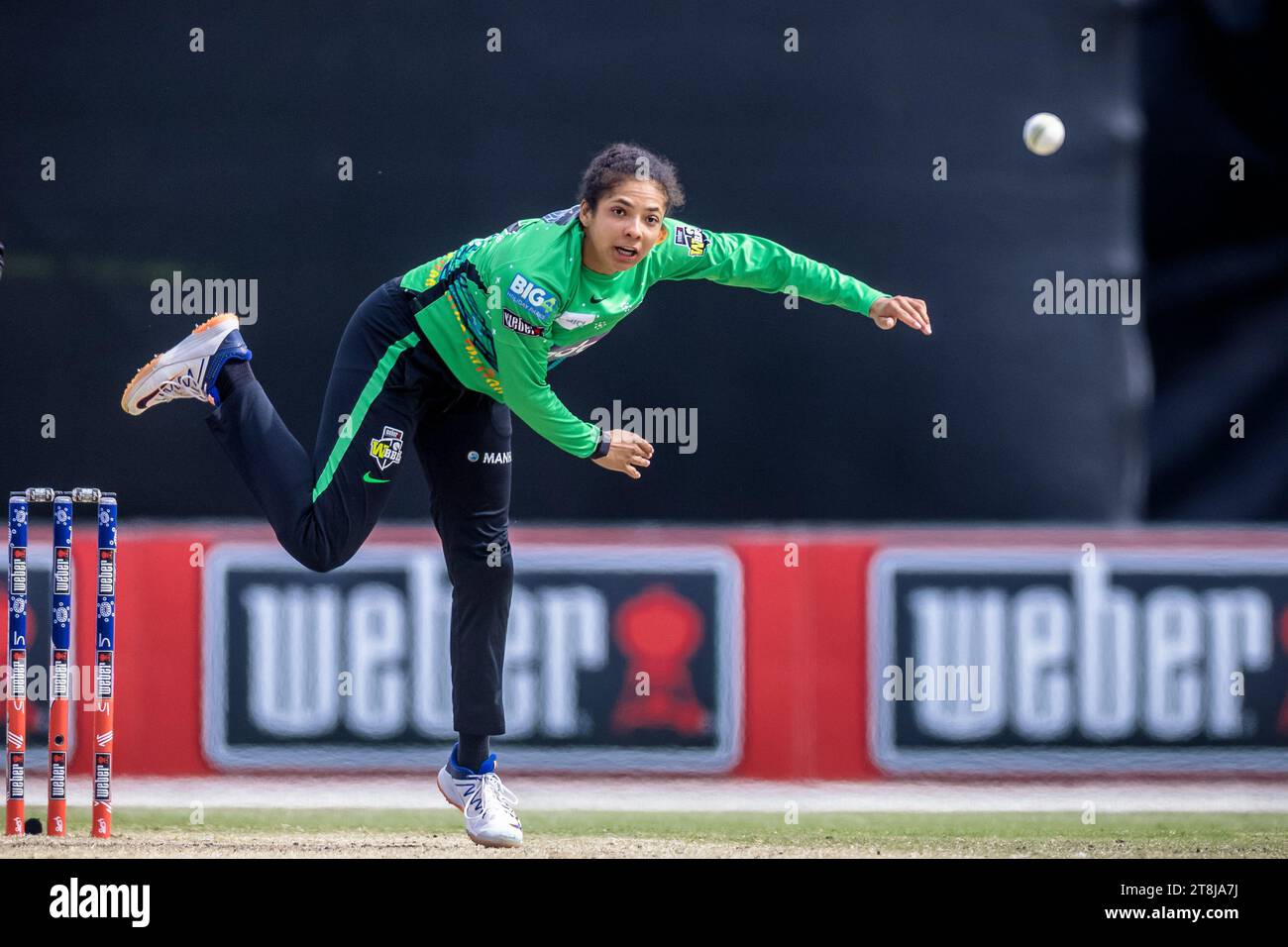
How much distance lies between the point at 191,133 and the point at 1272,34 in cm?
404

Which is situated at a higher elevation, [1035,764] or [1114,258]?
[1114,258]

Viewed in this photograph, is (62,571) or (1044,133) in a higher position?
(1044,133)

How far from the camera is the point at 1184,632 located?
6113 millimetres

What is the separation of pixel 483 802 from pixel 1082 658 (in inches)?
96.9

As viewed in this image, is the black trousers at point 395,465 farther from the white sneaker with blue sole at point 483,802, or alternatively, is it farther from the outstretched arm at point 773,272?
the outstretched arm at point 773,272

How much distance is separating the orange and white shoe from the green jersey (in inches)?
18.1

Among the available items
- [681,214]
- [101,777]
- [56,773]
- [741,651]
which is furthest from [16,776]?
[681,214]

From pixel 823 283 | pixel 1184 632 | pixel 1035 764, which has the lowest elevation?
pixel 1035 764

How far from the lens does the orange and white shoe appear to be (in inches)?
176

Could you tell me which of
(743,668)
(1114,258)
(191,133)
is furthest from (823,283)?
(191,133)

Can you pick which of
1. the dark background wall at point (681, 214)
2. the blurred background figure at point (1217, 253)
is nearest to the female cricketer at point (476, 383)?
the dark background wall at point (681, 214)

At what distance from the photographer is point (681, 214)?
6.70 m

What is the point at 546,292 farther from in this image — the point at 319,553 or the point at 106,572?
the point at 106,572

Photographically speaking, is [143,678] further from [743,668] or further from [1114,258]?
[1114,258]
